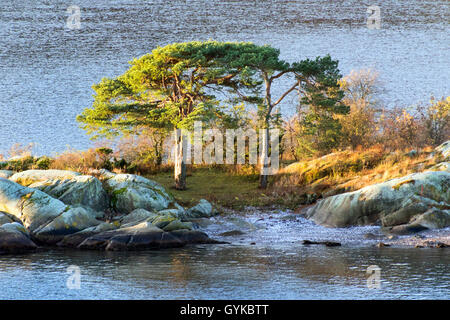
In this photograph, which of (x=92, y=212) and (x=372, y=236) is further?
(x=92, y=212)

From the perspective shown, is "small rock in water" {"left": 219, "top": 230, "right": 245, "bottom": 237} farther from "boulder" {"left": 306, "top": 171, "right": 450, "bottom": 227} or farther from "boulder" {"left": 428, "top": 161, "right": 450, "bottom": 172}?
"boulder" {"left": 428, "top": 161, "right": 450, "bottom": 172}

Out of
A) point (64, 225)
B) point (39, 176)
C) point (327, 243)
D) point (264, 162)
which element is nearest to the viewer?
point (327, 243)

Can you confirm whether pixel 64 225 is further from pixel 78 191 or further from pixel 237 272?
pixel 237 272

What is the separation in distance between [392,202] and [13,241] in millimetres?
14403

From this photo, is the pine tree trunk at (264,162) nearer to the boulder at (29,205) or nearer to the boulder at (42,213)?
the boulder at (42,213)

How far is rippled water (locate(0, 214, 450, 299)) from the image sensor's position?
13414 mm

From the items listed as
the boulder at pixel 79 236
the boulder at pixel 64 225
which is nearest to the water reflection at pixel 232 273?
the boulder at pixel 79 236

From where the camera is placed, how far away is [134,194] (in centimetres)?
2625

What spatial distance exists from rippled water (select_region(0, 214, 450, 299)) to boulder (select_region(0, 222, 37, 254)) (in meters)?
0.82

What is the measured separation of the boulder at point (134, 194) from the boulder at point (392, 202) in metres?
7.07

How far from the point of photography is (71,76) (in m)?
83.8

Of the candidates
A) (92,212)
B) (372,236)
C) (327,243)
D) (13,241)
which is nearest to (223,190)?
(92,212)
